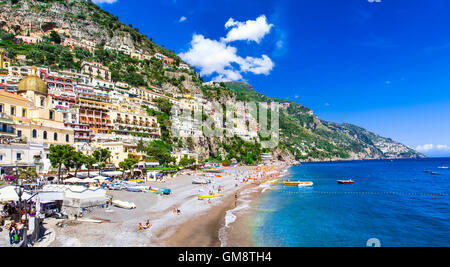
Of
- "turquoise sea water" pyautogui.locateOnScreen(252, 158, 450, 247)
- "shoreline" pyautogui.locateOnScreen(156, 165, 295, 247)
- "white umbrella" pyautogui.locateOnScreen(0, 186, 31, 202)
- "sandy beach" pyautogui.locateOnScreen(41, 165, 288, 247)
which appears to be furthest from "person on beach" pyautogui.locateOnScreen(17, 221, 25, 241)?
"turquoise sea water" pyautogui.locateOnScreen(252, 158, 450, 247)

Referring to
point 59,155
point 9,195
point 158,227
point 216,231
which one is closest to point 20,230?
point 9,195

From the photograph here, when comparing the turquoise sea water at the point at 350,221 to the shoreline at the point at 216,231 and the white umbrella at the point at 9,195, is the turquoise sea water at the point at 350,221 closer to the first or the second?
the shoreline at the point at 216,231

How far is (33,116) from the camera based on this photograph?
40719 mm

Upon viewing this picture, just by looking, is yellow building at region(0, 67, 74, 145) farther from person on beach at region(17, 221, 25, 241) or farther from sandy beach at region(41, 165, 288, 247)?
person on beach at region(17, 221, 25, 241)

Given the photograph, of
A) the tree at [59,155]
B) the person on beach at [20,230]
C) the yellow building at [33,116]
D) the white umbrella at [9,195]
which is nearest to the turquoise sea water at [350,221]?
the person on beach at [20,230]

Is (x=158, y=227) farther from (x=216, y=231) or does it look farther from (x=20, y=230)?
(x=20, y=230)

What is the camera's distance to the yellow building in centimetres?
3634

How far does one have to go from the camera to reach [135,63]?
112562 millimetres

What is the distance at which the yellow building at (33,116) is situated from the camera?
119 feet

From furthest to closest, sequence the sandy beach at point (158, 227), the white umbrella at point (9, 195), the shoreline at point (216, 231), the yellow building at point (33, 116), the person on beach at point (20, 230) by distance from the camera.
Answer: the yellow building at point (33, 116)
the shoreline at point (216, 231)
the white umbrella at point (9, 195)
the sandy beach at point (158, 227)
the person on beach at point (20, 230)
